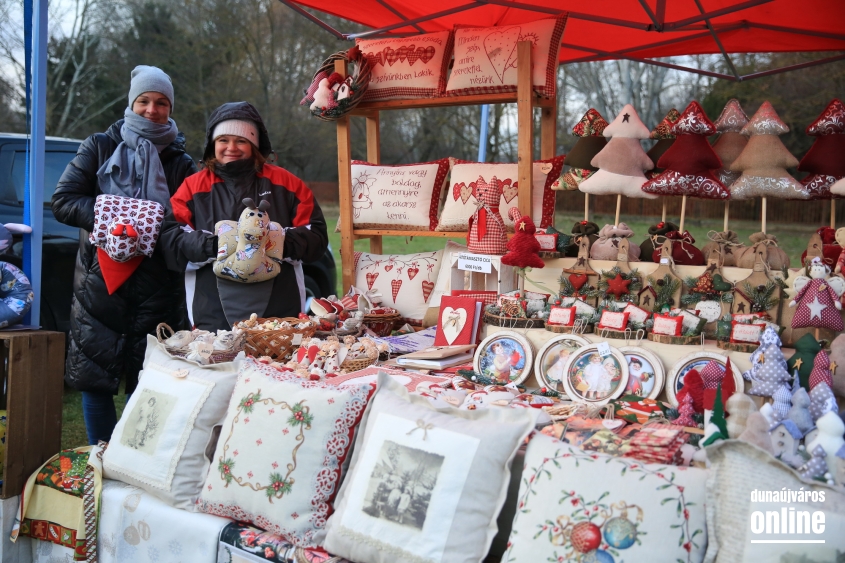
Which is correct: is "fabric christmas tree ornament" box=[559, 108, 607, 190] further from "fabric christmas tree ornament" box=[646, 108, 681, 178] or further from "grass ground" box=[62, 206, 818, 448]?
"grass ground" box=[62, 206, 818, 448]

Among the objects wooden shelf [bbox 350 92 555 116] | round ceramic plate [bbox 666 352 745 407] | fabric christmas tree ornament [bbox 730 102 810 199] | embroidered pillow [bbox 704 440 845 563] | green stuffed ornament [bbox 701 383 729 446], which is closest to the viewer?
embroidered pillow [bbox 704 440 845 563]

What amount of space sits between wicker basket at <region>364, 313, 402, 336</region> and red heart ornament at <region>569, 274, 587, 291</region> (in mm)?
1052

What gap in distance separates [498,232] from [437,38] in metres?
1.22

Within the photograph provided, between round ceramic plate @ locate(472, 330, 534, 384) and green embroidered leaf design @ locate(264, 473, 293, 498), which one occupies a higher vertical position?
round ceramic plate @ locate(472, 330, 534, 384)

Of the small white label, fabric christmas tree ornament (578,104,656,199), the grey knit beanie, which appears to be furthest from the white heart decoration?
the grey knit beanie

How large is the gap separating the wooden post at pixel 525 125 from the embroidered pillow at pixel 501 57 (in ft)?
0.23

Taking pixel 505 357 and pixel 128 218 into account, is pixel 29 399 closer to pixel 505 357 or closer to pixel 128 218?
pixel 128 218

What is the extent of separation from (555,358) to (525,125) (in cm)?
124

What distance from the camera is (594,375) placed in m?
2.26

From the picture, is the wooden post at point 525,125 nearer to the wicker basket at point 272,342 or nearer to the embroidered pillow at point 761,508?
the wicker basket at point 272,342

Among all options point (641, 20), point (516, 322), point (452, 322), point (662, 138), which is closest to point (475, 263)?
point (452, 322)

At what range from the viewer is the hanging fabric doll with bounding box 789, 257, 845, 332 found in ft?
6.62

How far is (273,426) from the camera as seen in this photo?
6.72 ft

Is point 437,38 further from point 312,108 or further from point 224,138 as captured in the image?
point 224,138
